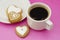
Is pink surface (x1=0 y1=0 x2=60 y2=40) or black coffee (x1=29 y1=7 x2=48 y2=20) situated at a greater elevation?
black coffee (x1=29 y1=7 x2=48 y2=20)

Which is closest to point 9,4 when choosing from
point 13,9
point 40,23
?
point 13,9

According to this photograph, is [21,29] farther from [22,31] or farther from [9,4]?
[9,4]

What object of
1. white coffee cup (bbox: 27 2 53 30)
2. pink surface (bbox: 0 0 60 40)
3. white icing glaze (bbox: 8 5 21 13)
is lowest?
pink surface (bbox: 0 0 60 40)

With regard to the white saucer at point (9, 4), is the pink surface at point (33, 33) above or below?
below

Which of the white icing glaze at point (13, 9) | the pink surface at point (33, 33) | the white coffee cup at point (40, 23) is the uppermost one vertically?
the white icing glaze at point (13, 9)
